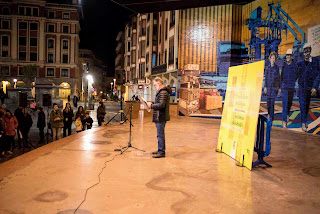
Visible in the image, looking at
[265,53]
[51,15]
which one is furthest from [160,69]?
[51,15]

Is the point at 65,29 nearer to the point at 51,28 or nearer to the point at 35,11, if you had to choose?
the point at 51,28

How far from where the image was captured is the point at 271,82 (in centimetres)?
1407

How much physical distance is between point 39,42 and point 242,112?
5586 centimetres

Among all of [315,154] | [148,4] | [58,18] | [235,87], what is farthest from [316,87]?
[58,18]

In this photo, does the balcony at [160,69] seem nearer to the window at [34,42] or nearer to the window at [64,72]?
the window at [64,72]

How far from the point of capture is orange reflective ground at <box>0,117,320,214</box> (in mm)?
3777

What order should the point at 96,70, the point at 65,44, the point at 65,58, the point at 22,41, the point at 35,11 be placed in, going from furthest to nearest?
the point at 96,70
the point at 65,58
the point at 65,44
the point at 22,41
the point at 35,11

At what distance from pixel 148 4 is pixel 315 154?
10983 millimetres

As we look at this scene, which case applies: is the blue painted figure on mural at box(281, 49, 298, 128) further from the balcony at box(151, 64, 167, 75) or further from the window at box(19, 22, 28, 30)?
the window at box(19, 22, 28, 30)

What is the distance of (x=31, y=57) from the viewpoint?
54.2m

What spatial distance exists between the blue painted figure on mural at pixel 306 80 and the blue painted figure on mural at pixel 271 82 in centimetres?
132

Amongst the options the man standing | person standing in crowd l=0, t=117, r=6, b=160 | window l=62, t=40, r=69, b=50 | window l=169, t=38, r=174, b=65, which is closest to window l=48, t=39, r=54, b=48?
window l=62, t=40, r=69, b=50

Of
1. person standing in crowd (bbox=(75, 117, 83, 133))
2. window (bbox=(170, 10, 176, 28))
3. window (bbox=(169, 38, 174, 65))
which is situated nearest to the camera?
person standing in crowd (bbox=(75, 117, 83, 133))

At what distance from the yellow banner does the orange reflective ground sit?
334 millimetres
